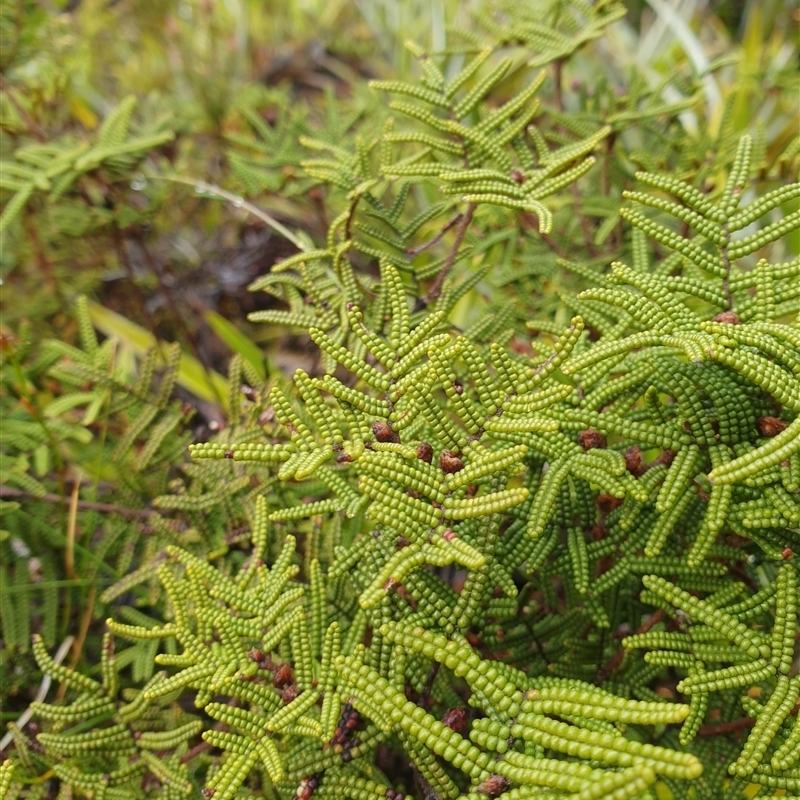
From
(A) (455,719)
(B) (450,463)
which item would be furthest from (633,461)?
(A) (455,719)

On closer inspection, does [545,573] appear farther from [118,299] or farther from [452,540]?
[118,299]

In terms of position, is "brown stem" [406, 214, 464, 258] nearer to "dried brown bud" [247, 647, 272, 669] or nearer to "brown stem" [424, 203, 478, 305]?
"brown stem" [424, 203, 478, 305]

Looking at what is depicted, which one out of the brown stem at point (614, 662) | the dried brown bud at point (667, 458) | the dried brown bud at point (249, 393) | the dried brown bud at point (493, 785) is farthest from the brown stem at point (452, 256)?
the dried brown bud at point (493, 785)

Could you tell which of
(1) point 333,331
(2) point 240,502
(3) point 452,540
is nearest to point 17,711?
(2) point 240,502

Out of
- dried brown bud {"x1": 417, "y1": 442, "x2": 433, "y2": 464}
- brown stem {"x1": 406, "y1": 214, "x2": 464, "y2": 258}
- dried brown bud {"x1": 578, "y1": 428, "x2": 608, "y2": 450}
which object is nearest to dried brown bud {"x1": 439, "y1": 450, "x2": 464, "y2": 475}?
dried brown bud {"x1": 417, "y1": 442, "x2": 433, "y2": 464}

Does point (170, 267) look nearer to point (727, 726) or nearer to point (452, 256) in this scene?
point (452, 256)

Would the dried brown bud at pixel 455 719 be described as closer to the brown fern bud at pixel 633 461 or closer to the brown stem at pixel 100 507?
the brown fern bud at pixel 633 461
